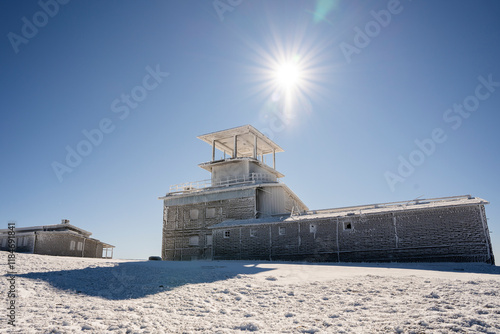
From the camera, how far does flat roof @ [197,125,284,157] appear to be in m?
37.5

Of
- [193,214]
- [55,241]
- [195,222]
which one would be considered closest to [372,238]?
[195,222]

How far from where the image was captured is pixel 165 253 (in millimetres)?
36219

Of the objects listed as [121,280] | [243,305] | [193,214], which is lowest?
[243,305]

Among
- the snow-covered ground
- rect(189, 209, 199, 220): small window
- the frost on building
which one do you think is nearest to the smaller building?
the frost on building

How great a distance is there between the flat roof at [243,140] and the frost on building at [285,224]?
11 centimetres

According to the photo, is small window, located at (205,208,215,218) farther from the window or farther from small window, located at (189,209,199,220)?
the window

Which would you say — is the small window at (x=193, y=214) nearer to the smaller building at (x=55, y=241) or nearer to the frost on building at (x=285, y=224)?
the frost on building at (x=285, y=224)

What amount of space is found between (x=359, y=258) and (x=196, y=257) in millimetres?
16630

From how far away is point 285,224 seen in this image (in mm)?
27562

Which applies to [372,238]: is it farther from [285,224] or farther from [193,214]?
[193,214]

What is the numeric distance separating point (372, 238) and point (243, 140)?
20108mm

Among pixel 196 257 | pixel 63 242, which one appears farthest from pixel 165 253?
pixel 63 242

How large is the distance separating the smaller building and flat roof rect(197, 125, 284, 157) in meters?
16.9

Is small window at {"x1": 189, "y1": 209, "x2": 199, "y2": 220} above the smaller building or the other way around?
above
